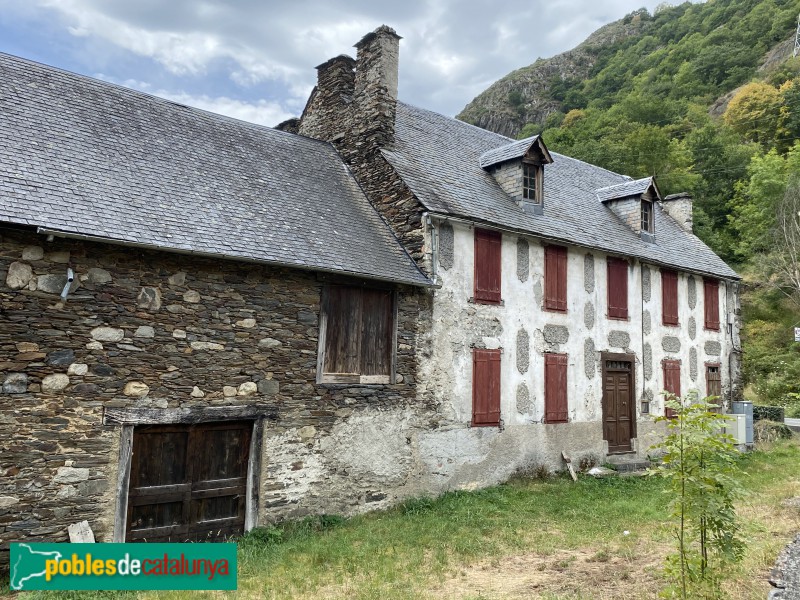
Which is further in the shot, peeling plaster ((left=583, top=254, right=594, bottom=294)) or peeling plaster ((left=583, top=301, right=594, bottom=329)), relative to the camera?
peeling plaster ((left=583, top=254, right=594, bottom=294))

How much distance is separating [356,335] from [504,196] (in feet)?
18.7

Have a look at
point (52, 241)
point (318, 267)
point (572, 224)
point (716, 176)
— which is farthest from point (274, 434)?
point (716, 176)

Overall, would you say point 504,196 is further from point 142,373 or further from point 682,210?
point 682,210

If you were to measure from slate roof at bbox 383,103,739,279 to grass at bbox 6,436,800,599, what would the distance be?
5477mm

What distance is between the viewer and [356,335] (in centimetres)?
1041

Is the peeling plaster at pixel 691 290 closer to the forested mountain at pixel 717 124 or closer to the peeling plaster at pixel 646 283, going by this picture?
the peeling plaster at pixel 646 283

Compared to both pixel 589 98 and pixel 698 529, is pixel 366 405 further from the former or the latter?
pixel 589 98

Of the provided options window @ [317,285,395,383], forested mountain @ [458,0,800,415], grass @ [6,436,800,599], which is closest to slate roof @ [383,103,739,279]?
window @ [317,285,395,383]

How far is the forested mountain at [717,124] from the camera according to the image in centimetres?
3127

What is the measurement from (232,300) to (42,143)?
3613 millimetres

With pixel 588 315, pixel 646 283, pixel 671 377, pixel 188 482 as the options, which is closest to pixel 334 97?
pixel 588 315

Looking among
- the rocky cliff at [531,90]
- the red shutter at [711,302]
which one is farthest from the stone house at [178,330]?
the rocky cliff at [531,90]

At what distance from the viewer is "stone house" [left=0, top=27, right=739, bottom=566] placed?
7590mm

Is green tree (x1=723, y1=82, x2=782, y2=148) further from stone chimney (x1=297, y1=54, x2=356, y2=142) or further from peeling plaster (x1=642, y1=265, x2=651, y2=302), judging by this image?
stone chimney (x1=297, y1=54, x2=356, y2=142)
